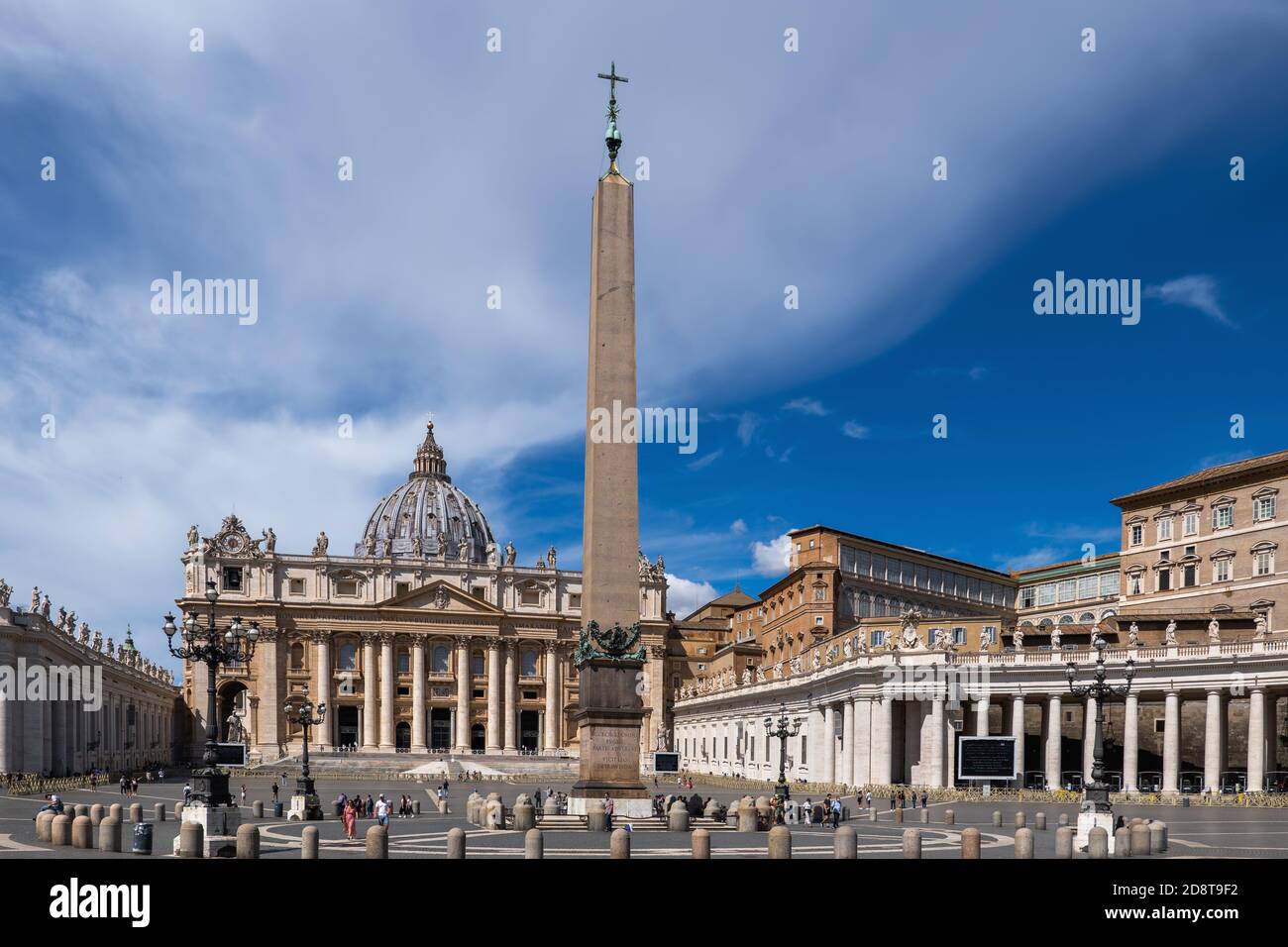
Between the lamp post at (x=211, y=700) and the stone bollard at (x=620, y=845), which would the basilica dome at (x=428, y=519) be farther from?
the stone bollard at (x=620, y=845)

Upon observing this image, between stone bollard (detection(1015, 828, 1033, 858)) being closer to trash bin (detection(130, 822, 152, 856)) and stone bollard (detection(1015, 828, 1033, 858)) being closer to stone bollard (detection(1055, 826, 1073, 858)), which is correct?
stone bollard (detection(1055, 826, 1073, 858))

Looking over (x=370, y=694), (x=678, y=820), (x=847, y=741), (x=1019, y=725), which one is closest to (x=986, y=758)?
(x=678, y=820)

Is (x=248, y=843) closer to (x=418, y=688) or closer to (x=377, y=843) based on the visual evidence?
(x=377, y=843)

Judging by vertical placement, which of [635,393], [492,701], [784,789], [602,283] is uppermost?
[602,283]

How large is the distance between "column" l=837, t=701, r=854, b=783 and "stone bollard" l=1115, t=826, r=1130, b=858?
35685 mm

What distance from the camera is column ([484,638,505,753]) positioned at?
367 ft

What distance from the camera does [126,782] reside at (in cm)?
5097

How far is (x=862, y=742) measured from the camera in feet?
192

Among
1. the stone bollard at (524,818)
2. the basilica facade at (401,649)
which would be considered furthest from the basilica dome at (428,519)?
the stone bollard at (524,818)
